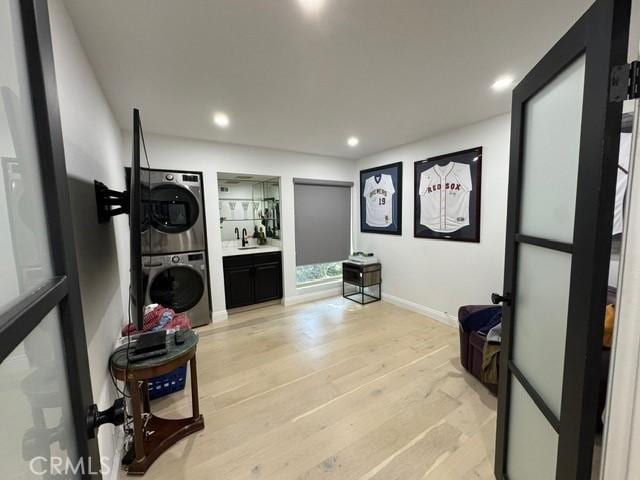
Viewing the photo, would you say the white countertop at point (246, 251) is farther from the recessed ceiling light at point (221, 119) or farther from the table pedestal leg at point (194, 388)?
the table pedestal leg at point (194, 388)

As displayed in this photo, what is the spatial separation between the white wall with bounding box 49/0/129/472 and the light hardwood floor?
0.66m

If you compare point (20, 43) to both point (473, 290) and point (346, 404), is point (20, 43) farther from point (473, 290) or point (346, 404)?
point (473, 290)

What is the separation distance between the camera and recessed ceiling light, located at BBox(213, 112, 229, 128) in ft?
8.54

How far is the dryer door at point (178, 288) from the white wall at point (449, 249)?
285 cm

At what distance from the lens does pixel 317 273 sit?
15.8ft

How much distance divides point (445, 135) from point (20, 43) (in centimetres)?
369

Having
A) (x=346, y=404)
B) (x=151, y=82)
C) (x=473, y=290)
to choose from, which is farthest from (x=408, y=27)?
(x=473, y=290)

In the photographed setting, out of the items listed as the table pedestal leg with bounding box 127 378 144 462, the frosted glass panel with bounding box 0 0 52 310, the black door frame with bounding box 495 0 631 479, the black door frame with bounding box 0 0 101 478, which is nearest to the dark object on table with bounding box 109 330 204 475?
the table pedestal leg with bounding box 127 378 144 462

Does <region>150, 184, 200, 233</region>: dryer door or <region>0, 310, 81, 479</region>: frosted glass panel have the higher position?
<region>150, 184, 200, 233</region>: dryer door

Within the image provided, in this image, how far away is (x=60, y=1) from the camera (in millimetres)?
1212

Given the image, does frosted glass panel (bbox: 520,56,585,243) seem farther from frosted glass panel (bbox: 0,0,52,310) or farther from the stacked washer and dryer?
the stacked washer and dryer

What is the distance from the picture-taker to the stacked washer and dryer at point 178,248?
3.08 m

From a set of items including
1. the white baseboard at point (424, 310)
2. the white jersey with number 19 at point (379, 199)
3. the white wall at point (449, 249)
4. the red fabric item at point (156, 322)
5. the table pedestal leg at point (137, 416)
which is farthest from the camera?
the white jersey with number 19 at point (379, 199)

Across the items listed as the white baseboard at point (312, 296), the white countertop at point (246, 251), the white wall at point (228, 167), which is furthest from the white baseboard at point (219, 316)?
the white baseboard at point (312, 296)
